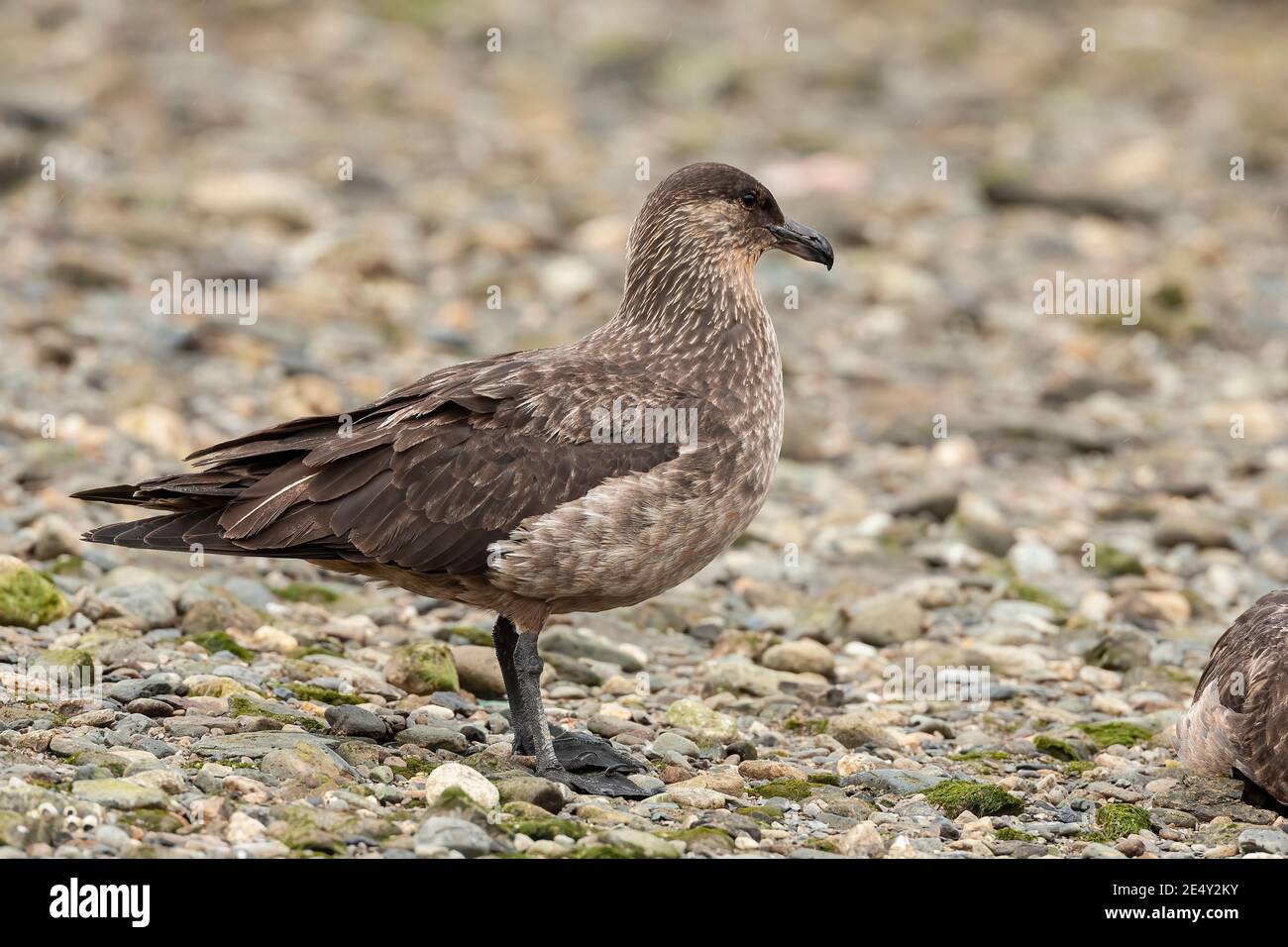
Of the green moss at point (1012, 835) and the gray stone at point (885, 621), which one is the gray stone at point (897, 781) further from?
the gray stone at point (885, 621)

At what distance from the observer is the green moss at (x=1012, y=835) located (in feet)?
21.2

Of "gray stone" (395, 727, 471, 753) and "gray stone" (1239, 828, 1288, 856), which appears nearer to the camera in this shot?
"gray stone" (1239, 828, 1288, 856)

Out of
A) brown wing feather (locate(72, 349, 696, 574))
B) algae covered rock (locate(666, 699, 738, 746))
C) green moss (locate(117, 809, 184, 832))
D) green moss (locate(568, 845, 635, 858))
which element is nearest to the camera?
green moss (locate(117, 809, 184, 832))

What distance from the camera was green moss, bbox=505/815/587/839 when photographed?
5.98 metres

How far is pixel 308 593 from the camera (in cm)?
921

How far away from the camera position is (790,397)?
44.1 ft

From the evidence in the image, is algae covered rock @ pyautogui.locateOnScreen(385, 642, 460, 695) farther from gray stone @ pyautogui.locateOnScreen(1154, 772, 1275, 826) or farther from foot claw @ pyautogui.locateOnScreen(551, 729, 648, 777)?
gray stone @ pyautogui.locateOnScreen(1154, 772, 1275, 826)

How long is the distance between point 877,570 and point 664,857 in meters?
4.82

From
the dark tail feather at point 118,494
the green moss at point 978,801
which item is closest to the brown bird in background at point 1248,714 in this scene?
the green moss at point 978,801

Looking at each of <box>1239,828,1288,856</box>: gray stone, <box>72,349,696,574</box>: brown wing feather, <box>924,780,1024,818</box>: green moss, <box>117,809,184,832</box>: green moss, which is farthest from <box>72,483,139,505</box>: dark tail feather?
<box>1239,828,1288,856</box>: gray stone

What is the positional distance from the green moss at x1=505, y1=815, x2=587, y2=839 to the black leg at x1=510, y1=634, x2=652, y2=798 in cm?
63

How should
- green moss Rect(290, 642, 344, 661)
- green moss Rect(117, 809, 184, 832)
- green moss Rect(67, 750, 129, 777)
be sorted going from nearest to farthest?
1. green moss Rect(117, 809, 184, 832)
2. green moss Rect(67, 750, 129, 777)
3. green moss Rect(290, 642, 344, 661)

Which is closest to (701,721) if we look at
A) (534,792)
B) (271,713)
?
(534,792)

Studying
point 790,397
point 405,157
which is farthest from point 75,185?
point 790,397
